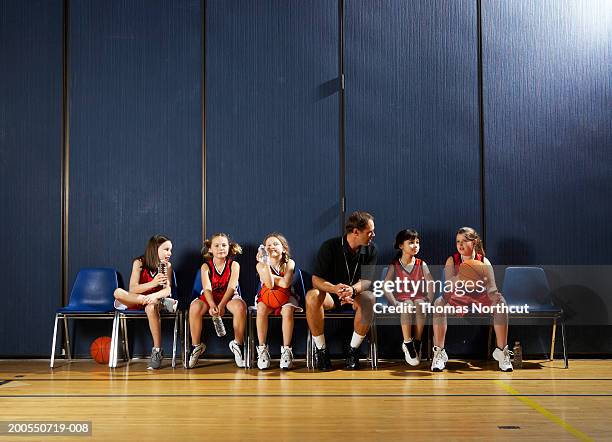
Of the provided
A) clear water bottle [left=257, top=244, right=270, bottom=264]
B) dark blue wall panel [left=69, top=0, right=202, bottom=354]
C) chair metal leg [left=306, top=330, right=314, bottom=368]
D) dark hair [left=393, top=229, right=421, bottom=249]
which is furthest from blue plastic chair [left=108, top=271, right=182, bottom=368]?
dark hair [left=393, top=229, right=421, bottom=249]

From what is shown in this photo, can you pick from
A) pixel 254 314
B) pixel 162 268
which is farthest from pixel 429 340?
Result: pixel 162 268

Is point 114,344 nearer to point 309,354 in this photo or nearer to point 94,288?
point 94,288

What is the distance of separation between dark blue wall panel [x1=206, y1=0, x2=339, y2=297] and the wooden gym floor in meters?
1.36

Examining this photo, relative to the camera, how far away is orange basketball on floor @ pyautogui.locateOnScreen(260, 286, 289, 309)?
5.69 metres

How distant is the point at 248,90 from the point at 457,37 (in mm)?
1857

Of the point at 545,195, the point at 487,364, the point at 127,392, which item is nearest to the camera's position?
the point at 127,392

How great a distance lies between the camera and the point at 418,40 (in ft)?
21.3

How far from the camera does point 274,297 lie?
5.70 m

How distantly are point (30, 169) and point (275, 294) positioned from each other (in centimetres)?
247

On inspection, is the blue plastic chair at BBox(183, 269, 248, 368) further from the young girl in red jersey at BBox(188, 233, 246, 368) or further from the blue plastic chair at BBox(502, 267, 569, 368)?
the blue plastic chair at BBox(502, 267, 569, 368)

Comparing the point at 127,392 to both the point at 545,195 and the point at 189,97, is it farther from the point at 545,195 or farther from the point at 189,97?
the point at 545,195

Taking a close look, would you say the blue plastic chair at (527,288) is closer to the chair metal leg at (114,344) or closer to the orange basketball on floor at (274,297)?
the orange basketball on floor at (274,297)

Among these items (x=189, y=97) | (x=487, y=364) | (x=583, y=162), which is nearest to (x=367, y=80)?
(x=189, y=97)

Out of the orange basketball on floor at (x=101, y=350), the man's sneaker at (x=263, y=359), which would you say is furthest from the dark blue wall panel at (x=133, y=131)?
the man's sneaker at (x=263, y=359)
